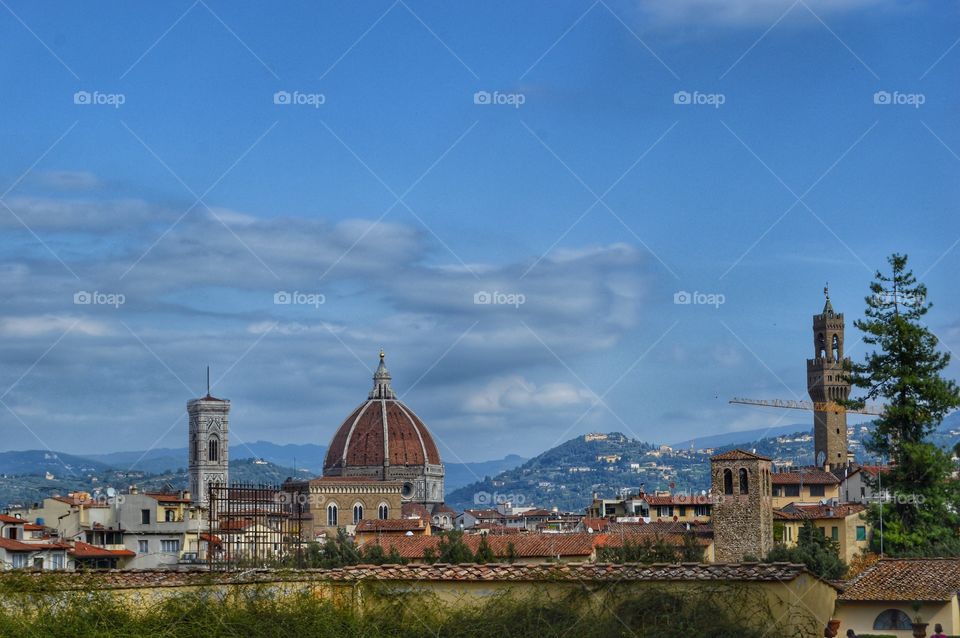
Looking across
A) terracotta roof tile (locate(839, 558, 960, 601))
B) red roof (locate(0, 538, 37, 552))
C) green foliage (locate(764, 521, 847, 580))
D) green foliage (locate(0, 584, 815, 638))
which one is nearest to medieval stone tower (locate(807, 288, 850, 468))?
green foliage (locate(764, 521, 847, 580))

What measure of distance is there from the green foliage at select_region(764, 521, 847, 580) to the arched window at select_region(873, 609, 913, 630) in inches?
739

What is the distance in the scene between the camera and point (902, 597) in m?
24.4

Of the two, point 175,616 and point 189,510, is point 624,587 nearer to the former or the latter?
point 175,616

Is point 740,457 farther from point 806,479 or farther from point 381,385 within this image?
point 381,385

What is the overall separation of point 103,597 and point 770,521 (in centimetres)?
4964

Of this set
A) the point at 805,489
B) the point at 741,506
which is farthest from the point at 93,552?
the point at 805,489

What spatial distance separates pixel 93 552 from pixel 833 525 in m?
31.3

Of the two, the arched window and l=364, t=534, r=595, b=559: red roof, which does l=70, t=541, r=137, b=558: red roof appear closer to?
l=364, t=534, r=595, b=559: red roof

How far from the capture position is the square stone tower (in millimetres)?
135375

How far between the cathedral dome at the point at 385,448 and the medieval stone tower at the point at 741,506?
251 feet

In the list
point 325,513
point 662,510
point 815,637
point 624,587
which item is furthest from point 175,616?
point 325,513

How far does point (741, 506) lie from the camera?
62406 millimetres

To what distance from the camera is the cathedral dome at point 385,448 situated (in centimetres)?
13812

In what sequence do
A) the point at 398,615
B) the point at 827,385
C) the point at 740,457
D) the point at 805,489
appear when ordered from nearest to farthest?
the point at 398,615 → the point at 740,457 → the point at 805,489 → the point at 827,385
